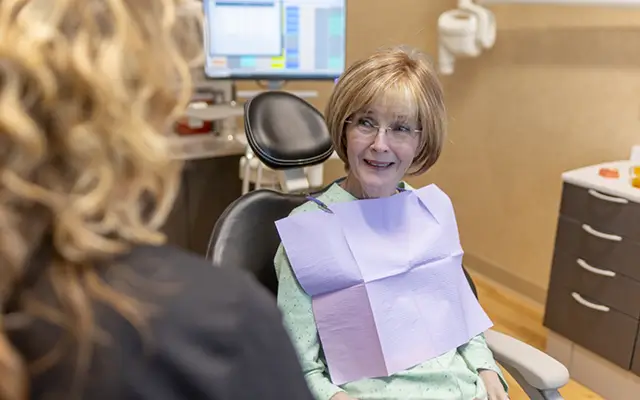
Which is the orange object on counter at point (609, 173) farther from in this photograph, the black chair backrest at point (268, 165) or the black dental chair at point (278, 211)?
the black chair backrest at point (268, 165)

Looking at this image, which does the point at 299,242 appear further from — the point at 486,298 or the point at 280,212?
the point at 486,298

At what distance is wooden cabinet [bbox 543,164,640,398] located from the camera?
211cm

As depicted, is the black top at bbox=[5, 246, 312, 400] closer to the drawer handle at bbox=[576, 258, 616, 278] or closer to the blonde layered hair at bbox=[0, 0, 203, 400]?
the blonde layered hair at bbox=[0, 0, 203, 400]

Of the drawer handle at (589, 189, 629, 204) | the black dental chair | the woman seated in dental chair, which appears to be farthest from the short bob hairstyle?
the drawer handle at (589, 189, 629, 204)

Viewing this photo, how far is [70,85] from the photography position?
20.1 inches

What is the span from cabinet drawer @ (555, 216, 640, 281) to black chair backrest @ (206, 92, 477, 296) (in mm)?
1185

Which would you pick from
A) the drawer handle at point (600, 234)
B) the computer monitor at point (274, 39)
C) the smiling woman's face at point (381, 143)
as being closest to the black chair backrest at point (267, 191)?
the smiling woman's face at point (381, 143)

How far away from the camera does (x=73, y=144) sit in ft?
1.68

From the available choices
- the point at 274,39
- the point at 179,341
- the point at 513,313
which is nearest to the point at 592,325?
the point at 513,313

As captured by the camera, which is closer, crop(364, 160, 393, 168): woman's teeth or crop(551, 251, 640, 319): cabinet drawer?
crop(364, 160, 393, 168): woman's teeth

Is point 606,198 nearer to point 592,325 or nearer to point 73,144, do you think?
point 592,325

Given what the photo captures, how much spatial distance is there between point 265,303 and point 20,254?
20cm

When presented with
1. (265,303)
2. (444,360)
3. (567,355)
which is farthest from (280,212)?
(567,355)

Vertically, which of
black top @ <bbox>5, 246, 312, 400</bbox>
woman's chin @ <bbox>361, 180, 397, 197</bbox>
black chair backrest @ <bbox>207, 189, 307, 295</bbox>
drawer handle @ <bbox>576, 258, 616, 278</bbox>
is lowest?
drawer handle @ <bbox>576, 258, 616, 278</bbox>
